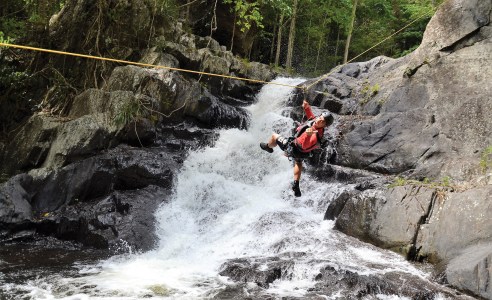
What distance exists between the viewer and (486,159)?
766cm

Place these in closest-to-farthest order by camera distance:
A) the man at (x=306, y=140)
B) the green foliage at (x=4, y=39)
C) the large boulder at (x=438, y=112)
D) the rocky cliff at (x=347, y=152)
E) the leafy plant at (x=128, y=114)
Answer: the rocky cliff at (x=347, y=152), the man at (x=306, y=140), the large boulder at (x=438, y=112), the leafy plant at (x=128, y=114), the green foliage at (x=4, y=39)

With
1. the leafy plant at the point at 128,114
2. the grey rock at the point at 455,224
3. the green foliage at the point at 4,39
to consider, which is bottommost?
the grey rock at the point at 455,224

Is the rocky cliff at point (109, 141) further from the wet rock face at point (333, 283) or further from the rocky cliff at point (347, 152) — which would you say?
the wet rock face at point (333, 283)

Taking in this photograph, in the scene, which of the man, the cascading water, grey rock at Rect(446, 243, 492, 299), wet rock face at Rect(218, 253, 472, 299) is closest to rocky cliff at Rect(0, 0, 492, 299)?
grey rock at Rect(446, 243, 492, 299)

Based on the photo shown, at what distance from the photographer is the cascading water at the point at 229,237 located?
564 centimetres

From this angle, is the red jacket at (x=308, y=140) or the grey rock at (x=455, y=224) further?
the red jacket at (x=308, y=140)

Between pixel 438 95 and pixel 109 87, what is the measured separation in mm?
8613

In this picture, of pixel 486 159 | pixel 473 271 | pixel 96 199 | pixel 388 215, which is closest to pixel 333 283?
pixel 473 271

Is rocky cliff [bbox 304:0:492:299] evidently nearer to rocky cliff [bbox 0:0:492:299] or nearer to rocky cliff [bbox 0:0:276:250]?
rocky cliff [bbox 0:0:492:299]

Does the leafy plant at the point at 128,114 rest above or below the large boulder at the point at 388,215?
above

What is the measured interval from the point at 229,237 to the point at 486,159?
210 inches

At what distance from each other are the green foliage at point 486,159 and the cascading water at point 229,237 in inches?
104

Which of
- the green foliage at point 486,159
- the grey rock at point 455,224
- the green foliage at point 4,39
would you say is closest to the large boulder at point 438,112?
the green foliage at point 486,159

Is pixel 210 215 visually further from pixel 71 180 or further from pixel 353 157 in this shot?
pixel 353 157
